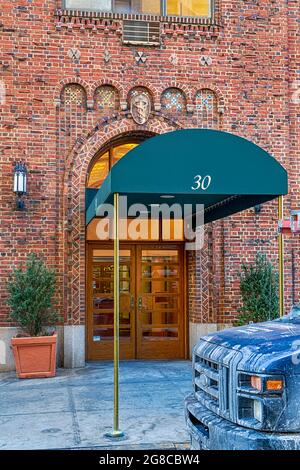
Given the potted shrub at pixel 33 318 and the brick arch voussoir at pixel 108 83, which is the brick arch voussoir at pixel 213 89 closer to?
the brick arch voussoir at pixel 108 83

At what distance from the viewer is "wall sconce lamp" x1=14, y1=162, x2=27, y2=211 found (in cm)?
1086

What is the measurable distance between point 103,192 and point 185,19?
6.10 meters

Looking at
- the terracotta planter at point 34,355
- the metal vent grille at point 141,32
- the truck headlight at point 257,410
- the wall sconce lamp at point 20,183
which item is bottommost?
the terracotta planter at point 34,355

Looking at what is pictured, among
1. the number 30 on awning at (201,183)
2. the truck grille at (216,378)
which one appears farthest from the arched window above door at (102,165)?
the truck grille at (216,378)

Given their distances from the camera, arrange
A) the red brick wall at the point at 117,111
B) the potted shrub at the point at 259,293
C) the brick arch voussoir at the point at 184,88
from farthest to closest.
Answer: the brick arch voussoir at the point at 184,88, the red brick wall at the point at 117,111, the potted shrub at the point at 259,293

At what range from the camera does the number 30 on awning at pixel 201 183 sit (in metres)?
6.92

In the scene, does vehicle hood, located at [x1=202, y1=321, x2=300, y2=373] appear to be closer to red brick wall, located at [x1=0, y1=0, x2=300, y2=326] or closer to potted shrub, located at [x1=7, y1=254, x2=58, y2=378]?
potted shrub, located at [x1=7, y1=254, x2=58, y2=378]

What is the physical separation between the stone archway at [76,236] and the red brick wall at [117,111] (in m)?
0.02

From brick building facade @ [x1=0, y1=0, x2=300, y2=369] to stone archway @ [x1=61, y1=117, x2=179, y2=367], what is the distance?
0.8 inches

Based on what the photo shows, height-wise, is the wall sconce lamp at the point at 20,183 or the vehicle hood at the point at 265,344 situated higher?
the wall sconce lamp at the point at 20,183

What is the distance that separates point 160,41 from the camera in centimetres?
1183

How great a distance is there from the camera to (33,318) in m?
10.3
